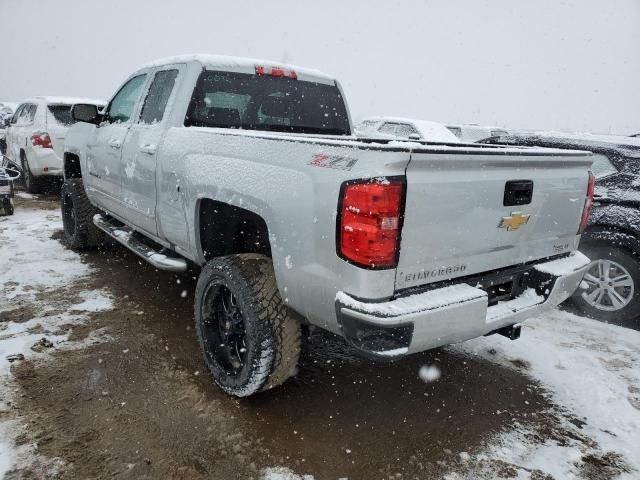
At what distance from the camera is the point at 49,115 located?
8.72m

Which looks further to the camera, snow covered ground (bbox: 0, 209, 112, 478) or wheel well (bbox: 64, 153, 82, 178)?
wheel well (bbox: 64, 153, 82, 178)

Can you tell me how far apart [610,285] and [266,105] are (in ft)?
11.7

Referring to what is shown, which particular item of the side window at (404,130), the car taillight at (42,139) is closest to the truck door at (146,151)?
the car taillight at (42,139)

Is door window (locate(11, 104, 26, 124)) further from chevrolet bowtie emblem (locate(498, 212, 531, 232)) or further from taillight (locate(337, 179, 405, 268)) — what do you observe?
chevrolet bowtie emblem (locate(498, 212, 531, 232))

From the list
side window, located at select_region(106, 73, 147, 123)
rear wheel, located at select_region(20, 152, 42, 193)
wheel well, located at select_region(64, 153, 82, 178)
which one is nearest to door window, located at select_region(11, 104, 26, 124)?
rear wheel, located at select_region(20, 152, 42, 193)

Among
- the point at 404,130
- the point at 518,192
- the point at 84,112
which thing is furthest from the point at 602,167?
the point at 404,130

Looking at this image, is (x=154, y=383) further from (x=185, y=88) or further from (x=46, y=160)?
(x=46, y=160)

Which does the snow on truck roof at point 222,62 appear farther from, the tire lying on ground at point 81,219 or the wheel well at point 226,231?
the tire lying on ground at point 81,219

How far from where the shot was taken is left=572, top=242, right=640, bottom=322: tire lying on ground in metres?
4.36

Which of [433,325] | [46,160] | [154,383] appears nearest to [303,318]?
[433,325]

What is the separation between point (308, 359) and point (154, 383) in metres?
1.06

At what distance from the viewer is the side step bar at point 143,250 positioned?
3527 millimetres

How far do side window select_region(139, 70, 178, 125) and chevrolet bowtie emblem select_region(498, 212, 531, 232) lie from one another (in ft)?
8.78

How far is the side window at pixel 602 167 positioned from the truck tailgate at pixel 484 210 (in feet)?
6.73
